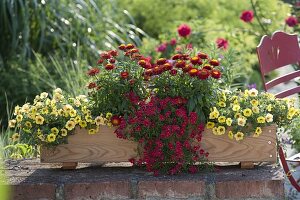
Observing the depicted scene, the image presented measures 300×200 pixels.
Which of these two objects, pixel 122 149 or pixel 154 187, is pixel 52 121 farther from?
pixel 154 187

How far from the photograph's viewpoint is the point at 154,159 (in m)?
3.12

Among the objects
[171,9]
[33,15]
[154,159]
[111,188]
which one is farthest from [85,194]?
[171,9]

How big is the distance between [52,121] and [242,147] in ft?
2.76

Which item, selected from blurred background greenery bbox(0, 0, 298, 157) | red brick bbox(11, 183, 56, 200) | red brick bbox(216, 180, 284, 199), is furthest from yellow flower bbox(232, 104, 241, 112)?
blurred background greenery bbox(0, 0, 298, 157)

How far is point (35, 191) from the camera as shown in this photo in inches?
117

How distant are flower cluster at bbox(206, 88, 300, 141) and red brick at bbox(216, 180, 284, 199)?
26 centimetres

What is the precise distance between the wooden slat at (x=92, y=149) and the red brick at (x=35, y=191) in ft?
0.84

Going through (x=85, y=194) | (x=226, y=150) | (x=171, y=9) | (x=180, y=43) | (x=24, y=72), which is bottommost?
(x=85, y=194)

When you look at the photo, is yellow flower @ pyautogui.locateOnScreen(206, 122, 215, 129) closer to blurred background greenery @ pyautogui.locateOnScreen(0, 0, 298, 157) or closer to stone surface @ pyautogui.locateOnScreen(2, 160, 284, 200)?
stone surface @ pyautogui.locateOnScreen(2, 160, 284, 200)

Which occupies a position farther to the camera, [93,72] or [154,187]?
[93,72]

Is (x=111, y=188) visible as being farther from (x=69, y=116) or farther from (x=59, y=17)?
(x=59, y=17)

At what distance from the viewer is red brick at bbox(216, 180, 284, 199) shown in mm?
2943

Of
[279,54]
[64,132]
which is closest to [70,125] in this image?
[64,132]

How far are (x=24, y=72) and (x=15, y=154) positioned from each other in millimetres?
2206
